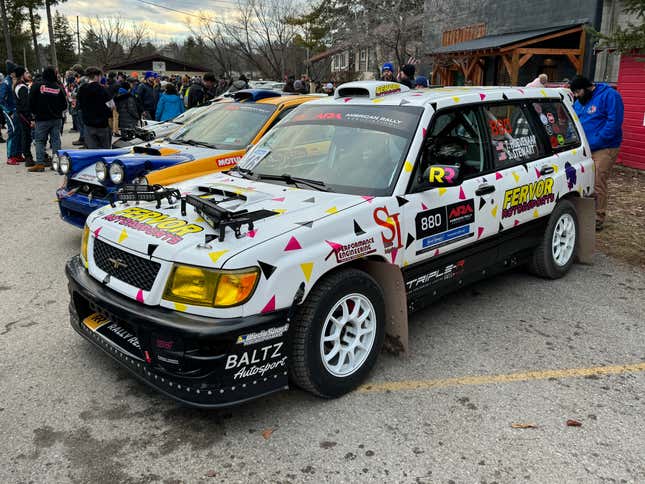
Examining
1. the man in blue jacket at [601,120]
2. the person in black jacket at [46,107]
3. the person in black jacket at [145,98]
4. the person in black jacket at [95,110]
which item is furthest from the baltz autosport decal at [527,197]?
the person in black jacket at [145,98]

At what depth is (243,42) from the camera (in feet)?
137

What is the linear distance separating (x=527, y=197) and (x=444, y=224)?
1.23 metres

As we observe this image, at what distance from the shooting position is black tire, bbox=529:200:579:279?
214 inches

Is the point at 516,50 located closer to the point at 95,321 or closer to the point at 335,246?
the point at 335,246

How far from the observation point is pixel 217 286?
3012 mm

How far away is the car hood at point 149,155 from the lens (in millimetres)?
6324

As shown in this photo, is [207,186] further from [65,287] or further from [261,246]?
[65,287]

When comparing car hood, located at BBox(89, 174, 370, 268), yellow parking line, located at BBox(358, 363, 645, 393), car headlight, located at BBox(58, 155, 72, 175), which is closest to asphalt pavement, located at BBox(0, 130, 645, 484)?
yellow parking line, located at BBox(358, 363, 645, 393)

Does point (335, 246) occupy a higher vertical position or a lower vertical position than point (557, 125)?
lower

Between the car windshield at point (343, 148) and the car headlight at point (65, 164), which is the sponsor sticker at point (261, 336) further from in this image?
the car headlight at point (65, 164)

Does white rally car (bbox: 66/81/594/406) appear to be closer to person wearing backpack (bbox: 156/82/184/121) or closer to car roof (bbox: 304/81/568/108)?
car roof (bbox: 304/81/568/108)

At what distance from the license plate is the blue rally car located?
2.26 meters

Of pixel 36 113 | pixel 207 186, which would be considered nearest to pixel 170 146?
pixel 207 186

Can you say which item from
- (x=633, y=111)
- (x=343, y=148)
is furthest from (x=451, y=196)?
(x=633, y=111)
